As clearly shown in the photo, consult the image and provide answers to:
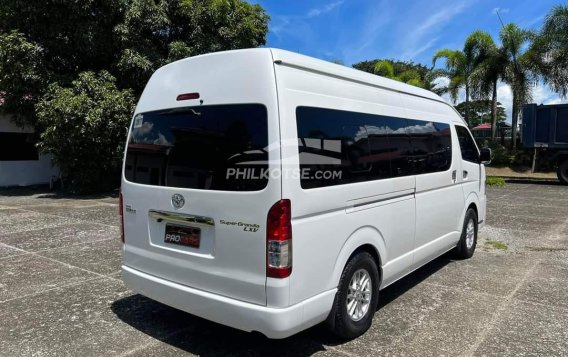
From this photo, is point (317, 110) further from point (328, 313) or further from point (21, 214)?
point (21, 214)

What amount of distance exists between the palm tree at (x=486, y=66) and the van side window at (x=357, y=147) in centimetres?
2142

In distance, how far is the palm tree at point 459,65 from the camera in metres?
25.0

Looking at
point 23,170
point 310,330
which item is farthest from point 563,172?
point 23,170

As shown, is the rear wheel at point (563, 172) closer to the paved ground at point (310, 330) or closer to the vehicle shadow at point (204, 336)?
the paved ground at point (310, 330)

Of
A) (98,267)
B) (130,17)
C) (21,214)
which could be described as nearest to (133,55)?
(130,17)

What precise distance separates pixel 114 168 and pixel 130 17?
4.61 meters

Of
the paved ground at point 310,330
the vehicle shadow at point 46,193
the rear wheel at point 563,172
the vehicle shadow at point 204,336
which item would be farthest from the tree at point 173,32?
the rear wheel at point 563,172

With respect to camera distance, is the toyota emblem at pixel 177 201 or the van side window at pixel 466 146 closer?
the toyota emblem at pixel 177 201

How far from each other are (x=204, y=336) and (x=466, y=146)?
4.33 metres

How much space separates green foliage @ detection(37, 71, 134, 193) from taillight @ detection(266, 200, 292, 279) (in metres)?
10.8

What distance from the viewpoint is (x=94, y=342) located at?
3752 mm

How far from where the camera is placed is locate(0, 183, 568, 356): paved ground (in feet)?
12.1

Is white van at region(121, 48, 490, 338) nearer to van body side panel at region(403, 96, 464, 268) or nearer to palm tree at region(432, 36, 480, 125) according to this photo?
van body side panel at region(403, 96, 464, 268)

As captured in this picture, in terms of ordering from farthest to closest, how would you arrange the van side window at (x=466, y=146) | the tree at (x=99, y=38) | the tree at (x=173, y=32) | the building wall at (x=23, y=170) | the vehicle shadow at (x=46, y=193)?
1. the building wall at (x=23, y=170)
2. the tree at (x=173, y=32)
3. the vehicle shadow at (x=46, y=193)
4. the tree at (x=99, y=38)
5. the van side window at (x=466, y=146)
